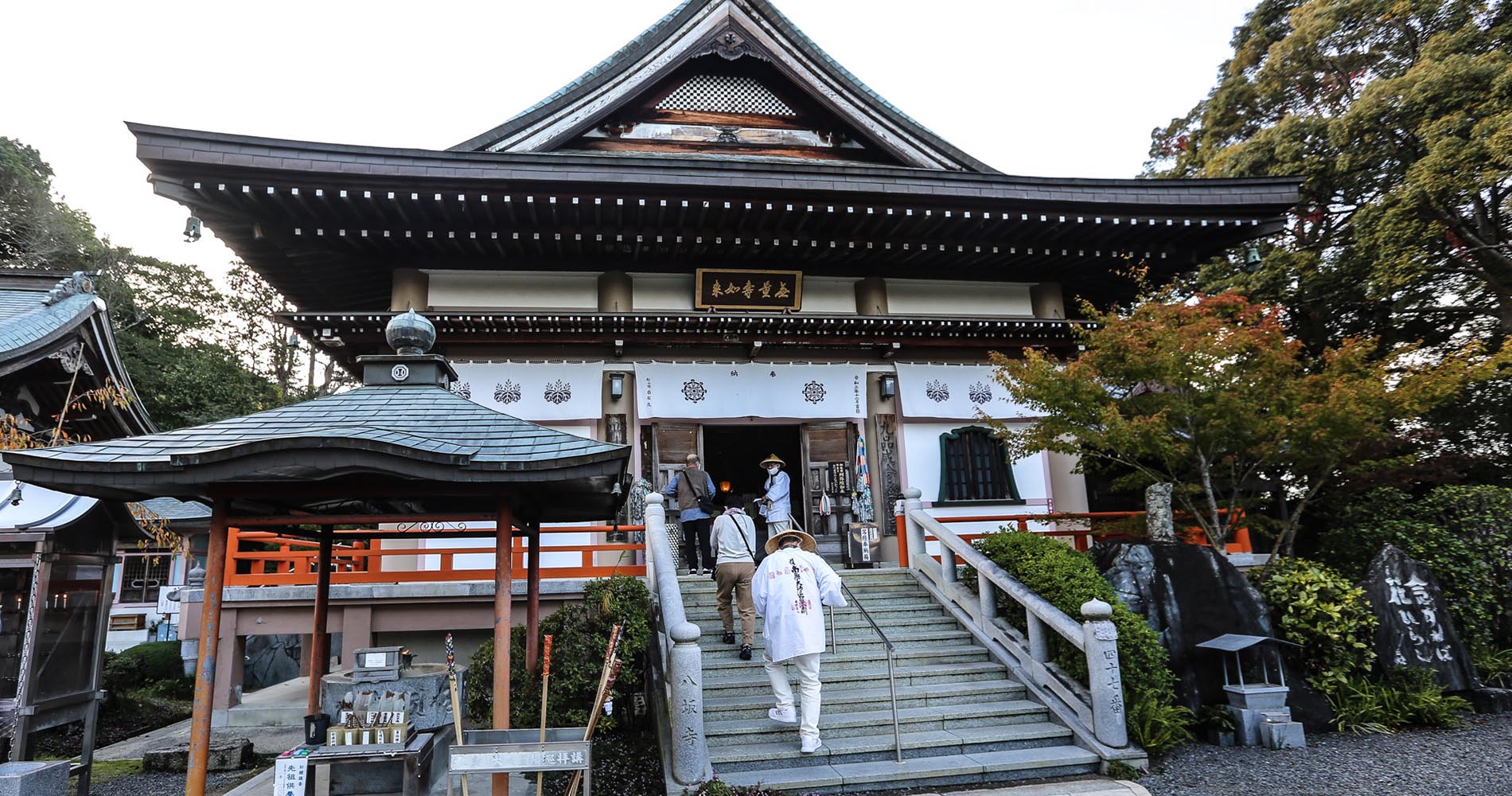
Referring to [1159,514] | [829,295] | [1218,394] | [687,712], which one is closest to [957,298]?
[829,295]

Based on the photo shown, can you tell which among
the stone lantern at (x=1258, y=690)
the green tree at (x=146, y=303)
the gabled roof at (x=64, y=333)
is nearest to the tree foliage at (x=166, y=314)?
the green tree at (x=146, y=303)

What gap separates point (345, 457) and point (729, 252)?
7833 millimetres

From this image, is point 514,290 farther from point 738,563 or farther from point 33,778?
point 33,778

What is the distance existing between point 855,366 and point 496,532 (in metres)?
7.30

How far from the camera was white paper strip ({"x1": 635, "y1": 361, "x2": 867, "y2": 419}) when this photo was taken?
1095 centimetres

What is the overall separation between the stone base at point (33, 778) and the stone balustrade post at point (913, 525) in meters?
8.09

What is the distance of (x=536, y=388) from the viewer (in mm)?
10742

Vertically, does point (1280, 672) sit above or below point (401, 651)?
below

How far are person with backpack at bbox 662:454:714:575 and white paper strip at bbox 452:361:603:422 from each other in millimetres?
1764

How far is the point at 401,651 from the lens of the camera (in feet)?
19.2

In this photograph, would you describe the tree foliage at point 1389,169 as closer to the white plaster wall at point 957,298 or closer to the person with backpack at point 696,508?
the white plaster wall at point 957,298

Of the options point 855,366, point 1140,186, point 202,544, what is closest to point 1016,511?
point 855,366

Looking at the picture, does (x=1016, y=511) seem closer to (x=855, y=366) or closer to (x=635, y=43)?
(x=855, y=366)

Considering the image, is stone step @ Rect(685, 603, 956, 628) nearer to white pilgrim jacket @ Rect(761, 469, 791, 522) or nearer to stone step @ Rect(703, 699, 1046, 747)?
stone step @ Rect(703, 699, 1046, 747)
